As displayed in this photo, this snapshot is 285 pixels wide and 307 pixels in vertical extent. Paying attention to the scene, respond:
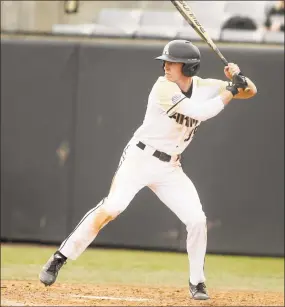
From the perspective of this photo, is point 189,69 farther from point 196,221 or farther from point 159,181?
point 196,221

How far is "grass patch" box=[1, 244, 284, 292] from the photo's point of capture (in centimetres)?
862

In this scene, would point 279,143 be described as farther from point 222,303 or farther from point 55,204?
point 222,303

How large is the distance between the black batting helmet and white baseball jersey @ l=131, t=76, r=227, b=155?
0.15m

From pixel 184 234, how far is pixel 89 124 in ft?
5.21

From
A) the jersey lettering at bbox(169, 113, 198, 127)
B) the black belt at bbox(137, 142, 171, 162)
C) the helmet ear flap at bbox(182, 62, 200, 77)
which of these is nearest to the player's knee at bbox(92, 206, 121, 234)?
the black belt at bbox(137, 142, 171, 162)

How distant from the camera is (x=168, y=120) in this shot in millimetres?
6770

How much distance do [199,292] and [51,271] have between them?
3.58 feet

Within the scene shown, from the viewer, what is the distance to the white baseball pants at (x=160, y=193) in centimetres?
674

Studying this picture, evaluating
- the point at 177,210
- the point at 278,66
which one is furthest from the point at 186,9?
the point at 278,66

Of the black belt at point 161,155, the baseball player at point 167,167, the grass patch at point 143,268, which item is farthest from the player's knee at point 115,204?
the grass patch at point 143,268

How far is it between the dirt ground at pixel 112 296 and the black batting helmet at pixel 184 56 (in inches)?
66.8

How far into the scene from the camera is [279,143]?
10109 mm

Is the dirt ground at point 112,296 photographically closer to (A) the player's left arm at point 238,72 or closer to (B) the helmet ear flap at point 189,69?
(A) the player's left arm at point 238,72

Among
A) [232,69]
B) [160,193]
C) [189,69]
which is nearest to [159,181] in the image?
[160,193]
